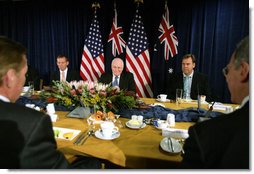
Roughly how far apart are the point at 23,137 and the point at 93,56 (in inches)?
141

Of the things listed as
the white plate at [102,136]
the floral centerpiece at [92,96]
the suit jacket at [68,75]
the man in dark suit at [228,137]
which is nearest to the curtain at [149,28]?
the suit jacket at [68,75]

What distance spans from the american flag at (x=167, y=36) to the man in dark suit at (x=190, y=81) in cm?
65

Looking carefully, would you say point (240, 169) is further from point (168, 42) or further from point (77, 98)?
point (168, 42)

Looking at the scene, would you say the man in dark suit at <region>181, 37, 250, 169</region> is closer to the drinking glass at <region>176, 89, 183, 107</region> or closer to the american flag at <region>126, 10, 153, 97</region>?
the drinking glass at <region>176, 89, 183, 107</region>

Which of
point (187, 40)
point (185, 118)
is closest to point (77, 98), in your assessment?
point (185, 118)

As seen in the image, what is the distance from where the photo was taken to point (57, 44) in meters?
4.89

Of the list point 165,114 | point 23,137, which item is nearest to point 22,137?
point 23,137

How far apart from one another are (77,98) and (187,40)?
2.74m

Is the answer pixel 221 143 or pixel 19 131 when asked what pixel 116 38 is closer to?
pixel 19 131

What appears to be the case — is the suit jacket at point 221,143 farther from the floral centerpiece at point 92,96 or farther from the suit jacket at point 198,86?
the suit jacket at point 198,86

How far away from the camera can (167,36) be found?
400cm

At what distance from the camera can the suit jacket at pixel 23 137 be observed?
3.03 feet

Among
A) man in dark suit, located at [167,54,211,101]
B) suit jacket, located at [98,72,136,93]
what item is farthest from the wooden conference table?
suit jacket, located at [98,72,136,93]

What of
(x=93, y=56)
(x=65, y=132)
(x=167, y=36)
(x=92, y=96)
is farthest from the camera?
(x=93, y=56)
